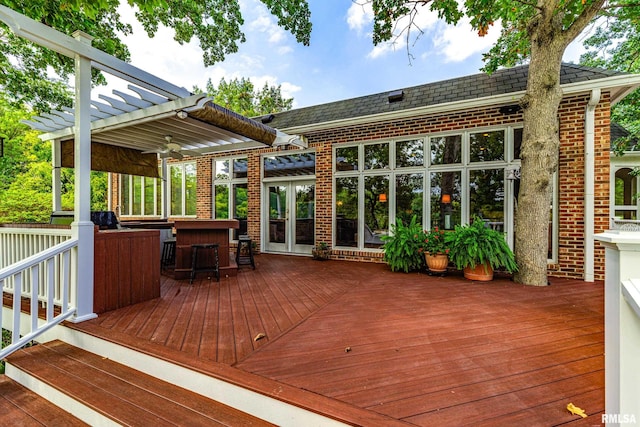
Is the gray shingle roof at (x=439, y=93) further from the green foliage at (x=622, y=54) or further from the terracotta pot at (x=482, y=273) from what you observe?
the terracotta pot at (x=482, y=273)

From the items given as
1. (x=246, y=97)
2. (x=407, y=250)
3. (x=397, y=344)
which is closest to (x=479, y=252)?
(x=407, y=250)

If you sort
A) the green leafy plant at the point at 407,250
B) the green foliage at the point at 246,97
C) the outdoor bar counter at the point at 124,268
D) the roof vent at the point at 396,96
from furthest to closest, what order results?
the green foliage at the point at 246,97 < the roof vent at the point at 396,96 < the green leafy plant at the point at 407,250 < the outdoor bar counter at the point at 124,268

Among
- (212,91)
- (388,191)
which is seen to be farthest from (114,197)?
(212,91)

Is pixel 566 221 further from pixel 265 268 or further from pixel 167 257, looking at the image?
pixel 167 257

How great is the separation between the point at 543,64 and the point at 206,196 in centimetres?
804

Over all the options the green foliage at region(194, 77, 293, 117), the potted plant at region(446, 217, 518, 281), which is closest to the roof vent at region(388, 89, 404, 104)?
the potted plant at region(446, 217, 518, 281)

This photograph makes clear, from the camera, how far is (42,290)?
3.14 m

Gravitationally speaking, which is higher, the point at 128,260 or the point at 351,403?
the point at 128,260

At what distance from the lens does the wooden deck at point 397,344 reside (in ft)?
5.11

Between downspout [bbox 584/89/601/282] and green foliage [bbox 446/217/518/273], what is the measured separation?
1268mm

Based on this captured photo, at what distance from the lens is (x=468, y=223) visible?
5.39 metres

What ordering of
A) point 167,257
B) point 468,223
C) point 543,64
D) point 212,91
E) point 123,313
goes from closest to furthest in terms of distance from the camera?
point 123,313 < point 543,64 < point 468,223 < point 167,257 < point 212,91

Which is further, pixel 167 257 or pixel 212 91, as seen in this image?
pixel 212 91

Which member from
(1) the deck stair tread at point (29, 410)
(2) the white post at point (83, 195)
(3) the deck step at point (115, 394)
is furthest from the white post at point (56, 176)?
(1) the deck stair tread at point (29, 410)
